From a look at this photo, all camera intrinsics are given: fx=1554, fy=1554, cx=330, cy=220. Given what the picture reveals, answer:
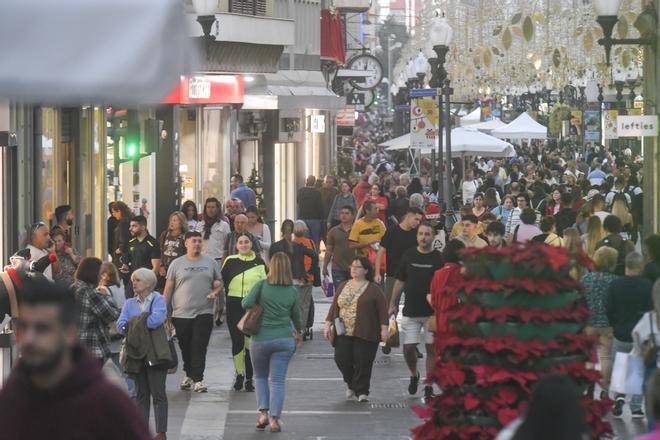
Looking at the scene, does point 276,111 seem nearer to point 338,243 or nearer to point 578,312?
point 338,243

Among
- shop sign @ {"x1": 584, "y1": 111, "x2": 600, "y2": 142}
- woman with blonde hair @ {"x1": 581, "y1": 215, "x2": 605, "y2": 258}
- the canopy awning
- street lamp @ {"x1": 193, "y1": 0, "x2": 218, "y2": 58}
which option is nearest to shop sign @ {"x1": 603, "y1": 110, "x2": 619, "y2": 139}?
the canopy awning

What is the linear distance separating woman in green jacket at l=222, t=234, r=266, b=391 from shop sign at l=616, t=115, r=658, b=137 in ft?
21.7

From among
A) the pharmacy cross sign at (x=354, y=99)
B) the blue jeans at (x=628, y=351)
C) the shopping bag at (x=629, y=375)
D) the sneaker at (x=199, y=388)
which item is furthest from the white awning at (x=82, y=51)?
the pharmacy cross sign at (x=354, y=99)

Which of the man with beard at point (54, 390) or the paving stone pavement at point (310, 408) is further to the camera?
the paving stone pavement at point (310, 408)

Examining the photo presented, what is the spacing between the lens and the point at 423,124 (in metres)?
32.3

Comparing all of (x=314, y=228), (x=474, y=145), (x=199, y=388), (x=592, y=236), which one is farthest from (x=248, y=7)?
(x=199, y=388)

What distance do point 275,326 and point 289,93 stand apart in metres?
23.7

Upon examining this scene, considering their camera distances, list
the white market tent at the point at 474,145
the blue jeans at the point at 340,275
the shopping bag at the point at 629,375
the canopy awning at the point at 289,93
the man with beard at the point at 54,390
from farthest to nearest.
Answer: the white market tent at the point at 474,145, the canopy awning at the point at 289,93, the blue jeans at the point at 340,275, the shopping bag at the point at 629,375, the man with beard at the point at 54,390

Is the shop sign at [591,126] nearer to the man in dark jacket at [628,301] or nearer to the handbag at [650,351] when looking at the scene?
the man in dark jacket at [628,301]

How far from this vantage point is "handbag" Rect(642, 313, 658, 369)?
1162cm

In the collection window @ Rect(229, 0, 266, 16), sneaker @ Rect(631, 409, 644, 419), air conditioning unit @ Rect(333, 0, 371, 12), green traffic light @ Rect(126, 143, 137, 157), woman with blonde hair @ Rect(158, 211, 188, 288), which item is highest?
air conditioning unit @ Rect(333, 0, 371, 12)

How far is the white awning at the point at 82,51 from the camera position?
15.9ft

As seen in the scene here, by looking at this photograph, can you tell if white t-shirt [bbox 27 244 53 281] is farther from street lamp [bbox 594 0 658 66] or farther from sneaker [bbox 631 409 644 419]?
street lamp [bbox 594 0 658 66]

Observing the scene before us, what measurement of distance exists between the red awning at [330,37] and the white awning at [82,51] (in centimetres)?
4249
